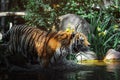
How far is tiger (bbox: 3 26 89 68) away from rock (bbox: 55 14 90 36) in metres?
4.60

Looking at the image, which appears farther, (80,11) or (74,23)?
(80,11)

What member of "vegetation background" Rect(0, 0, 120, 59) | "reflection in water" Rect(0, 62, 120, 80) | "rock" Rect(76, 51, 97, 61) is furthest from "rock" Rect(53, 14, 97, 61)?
"reflection in water" Rect(0, 62, 120, 80)

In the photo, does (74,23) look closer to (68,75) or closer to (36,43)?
(36,43)

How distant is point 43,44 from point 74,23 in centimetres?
546

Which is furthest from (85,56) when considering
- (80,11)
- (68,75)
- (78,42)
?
(68,75)

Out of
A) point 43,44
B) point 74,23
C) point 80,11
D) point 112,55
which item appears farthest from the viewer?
point 80,11

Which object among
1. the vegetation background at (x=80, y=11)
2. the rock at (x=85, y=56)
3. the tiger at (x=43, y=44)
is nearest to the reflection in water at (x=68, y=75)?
the tiger at (x=43, y=44)

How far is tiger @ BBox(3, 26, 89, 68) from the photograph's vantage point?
8375 mm

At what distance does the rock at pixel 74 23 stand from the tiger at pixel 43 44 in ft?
15.1

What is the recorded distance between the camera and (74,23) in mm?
13922

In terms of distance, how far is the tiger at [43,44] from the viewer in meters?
8.38

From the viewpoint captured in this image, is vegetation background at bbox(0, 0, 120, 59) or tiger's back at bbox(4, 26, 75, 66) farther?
vegetation background at bbox(0, 0, 120, 59)

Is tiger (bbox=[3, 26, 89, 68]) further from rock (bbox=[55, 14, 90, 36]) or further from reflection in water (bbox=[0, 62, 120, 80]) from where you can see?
rock (bbox=[55, 14, 90, 36])

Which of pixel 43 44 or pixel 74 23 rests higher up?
pixel 74 23
